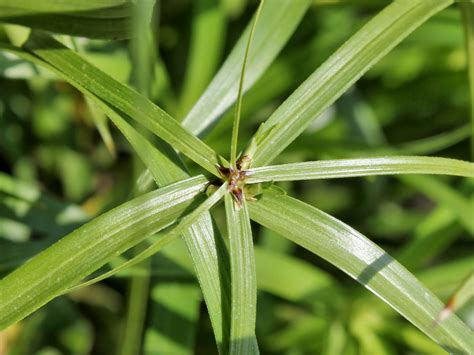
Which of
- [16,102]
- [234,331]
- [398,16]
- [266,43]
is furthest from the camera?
[16,102]

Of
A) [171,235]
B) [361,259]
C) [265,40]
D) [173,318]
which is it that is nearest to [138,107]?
[171,235]

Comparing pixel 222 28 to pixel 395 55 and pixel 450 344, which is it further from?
pixel 450 344

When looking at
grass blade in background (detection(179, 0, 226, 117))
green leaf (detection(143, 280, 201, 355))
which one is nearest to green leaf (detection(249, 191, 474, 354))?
green leaf (detection(143, 280, 201, 355))

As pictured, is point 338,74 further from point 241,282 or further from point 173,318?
point 173,318

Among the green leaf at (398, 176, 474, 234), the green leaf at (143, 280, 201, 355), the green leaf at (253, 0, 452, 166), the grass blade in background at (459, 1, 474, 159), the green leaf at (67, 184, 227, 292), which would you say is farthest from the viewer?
the green leaf at (398, 176, 474, 234)

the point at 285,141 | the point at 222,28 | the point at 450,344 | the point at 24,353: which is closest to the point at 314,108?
the point at 285,141

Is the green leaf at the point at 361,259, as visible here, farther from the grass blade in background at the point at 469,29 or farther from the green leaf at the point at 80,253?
the grass blade in background at the point at 469,29

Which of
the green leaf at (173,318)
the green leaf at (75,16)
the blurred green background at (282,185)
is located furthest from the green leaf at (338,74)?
the green leaf at (173,318)

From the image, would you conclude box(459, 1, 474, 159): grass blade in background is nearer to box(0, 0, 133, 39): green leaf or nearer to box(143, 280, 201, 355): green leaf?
box(0, 0, 133, 39): green leaf
